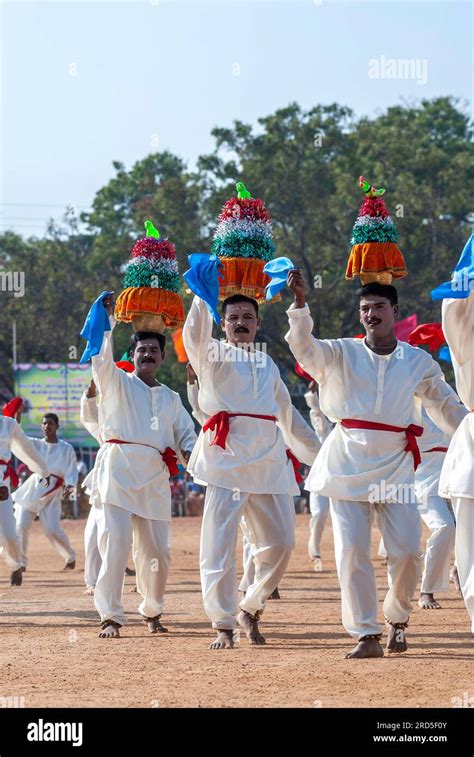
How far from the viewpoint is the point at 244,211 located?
9.61 metres

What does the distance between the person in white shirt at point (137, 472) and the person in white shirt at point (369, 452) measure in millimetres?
1876

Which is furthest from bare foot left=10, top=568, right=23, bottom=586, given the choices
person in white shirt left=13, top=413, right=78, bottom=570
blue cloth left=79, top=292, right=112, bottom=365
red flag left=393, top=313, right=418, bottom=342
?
Result: red flag left=393, top=313, right=418, bottom=342

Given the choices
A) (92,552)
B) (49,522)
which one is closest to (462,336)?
(92,552)

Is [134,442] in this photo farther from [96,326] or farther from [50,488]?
[50,488]

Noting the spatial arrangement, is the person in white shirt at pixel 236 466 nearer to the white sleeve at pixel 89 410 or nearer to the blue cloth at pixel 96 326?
the blue cloth at pixel 96 326

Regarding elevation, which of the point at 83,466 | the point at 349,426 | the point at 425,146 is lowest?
the point at 83,466

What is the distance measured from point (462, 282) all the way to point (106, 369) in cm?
329

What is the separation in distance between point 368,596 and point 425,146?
38.4 m

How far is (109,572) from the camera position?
32.0 feet

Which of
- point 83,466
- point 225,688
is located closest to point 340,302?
point 83,466

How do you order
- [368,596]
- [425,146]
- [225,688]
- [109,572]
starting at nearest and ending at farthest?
[225,688] < [368,596] < [109,572] < [425,146]

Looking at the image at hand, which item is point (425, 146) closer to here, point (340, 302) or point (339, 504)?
point (340, 302)

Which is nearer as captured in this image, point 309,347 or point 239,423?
point 309,347

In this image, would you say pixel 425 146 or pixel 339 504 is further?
pixel 425 146
